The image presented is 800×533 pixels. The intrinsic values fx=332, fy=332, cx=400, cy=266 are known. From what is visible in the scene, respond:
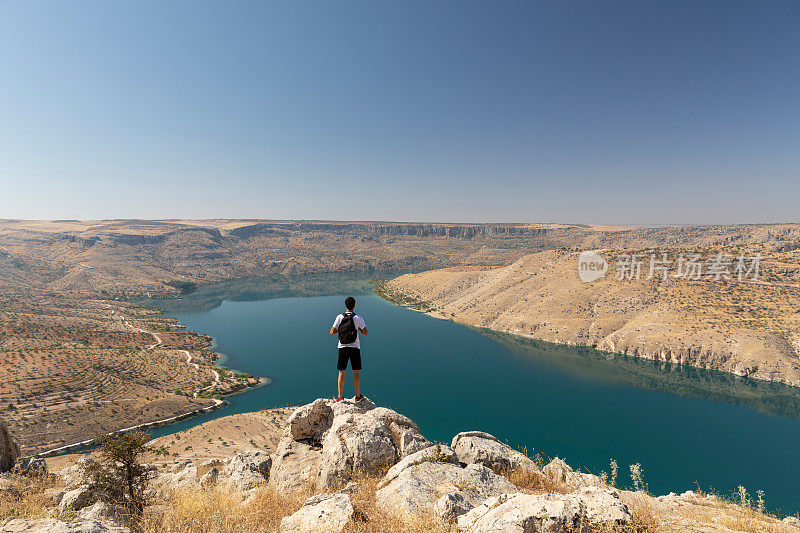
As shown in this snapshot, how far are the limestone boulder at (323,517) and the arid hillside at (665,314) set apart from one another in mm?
81342

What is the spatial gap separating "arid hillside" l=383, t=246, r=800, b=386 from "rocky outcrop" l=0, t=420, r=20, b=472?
8623 cm

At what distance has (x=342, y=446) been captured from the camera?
827 cm

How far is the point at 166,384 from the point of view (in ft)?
185

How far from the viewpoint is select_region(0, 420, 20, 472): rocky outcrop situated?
11.9 metres

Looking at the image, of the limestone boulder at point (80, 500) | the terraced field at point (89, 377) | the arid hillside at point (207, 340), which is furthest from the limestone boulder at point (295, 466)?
the arid hillside at point (207, 340)

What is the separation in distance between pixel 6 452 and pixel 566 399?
6388 centimetres

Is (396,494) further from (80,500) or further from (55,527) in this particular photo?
(80,500)

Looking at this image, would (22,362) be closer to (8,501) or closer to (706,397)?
(8,501)

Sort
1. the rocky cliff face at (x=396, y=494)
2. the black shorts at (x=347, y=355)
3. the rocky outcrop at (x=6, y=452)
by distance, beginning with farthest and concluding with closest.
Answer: the rocky outcrop at (x=6, y=452)
the black shorts at (x=347, y=355)
the rocky cliff face at (x=396, y=494)

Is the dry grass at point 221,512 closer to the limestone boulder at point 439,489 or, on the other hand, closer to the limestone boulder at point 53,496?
the limestone boulder at point 439,489

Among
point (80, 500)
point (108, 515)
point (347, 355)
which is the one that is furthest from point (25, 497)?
point (347, 355)

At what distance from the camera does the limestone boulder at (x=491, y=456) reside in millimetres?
8469

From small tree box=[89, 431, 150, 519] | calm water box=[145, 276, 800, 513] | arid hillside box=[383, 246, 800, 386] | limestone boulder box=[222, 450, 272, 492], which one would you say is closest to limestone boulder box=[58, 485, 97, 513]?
small tree box=[89, 431, 150, 519]

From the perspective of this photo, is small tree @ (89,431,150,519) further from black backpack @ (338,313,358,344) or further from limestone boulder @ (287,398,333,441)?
black backpack @ (338,313,358,344)
